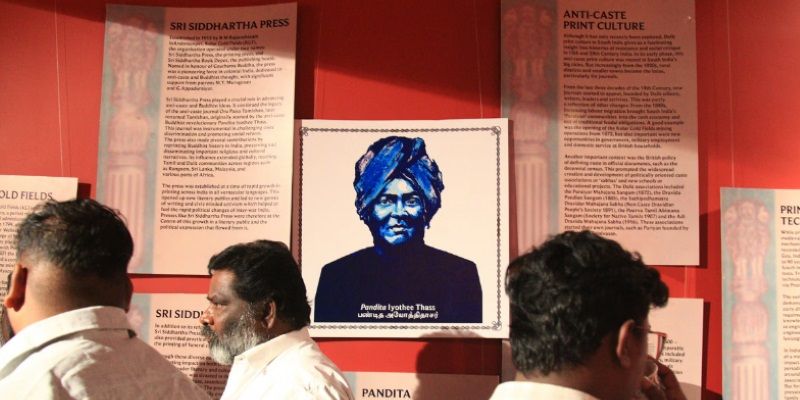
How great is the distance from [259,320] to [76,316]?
100cm

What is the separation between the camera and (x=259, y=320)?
90.3 inches

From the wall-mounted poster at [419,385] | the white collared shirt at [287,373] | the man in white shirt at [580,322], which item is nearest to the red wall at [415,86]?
the wall-mounted poster at [419,385]

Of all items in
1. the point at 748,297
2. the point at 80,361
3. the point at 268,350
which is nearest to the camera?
the point at 80,361

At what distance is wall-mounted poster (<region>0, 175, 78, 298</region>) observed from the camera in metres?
2.69

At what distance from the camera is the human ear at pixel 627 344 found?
3.78 feet

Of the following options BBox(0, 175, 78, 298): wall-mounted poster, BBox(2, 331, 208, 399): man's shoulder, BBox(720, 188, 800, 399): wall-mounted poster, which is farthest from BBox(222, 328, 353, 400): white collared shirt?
BBox(720, 188, 800, 399): wall-mounted poster

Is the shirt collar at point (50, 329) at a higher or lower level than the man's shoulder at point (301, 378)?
higher

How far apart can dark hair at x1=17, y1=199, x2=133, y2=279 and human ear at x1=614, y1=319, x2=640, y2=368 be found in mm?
872

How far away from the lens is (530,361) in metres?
1.17

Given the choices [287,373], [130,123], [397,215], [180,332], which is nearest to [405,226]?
[397,215]

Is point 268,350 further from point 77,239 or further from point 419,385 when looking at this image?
point 77,239

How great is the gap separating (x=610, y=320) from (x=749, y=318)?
161cm

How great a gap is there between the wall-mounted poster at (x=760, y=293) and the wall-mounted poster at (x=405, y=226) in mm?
731

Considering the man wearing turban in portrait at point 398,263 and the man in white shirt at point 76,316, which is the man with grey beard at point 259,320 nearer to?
the man wearing turban in portrait at point 398,263
